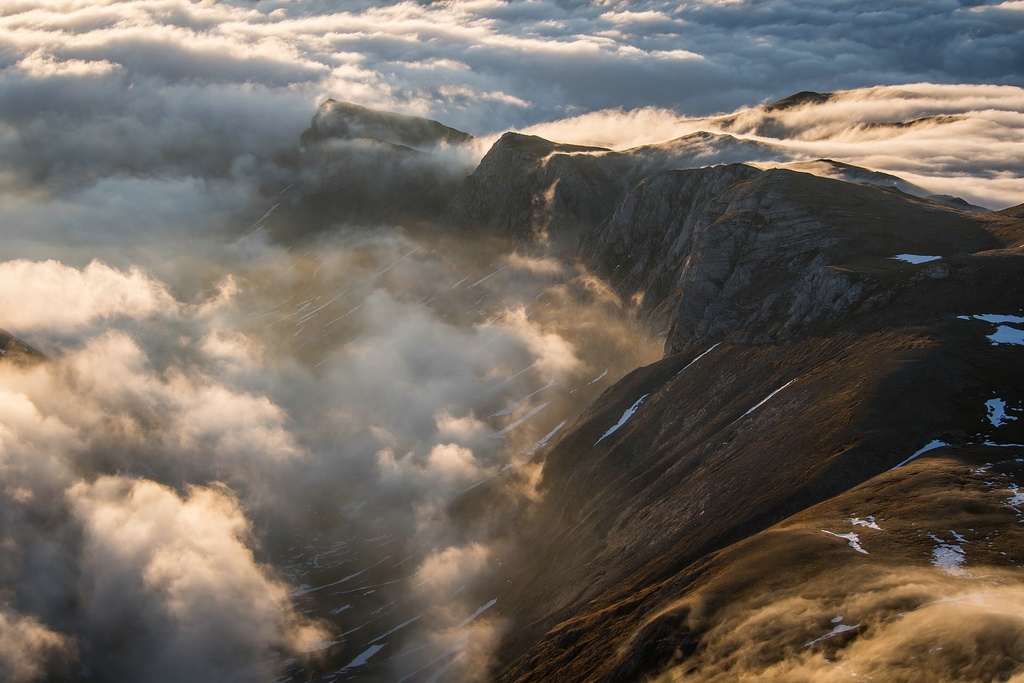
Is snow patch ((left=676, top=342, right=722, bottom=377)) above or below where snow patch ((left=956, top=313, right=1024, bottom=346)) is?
below

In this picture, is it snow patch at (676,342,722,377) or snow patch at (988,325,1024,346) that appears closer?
snow patch at (988,325,1024,346)

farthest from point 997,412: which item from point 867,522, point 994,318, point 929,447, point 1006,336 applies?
point 867,522

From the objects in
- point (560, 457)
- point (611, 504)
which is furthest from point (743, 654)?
point (560, 457)

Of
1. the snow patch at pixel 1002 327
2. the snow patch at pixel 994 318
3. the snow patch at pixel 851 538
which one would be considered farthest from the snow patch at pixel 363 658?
the snow patch at pixel 1002 327

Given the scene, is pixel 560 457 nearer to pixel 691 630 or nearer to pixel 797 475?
pixel 797 475

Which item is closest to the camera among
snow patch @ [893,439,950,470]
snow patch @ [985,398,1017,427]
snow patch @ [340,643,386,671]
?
snow patch @ [893,439,950,470]

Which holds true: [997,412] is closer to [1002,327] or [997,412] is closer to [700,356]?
[1002,327]

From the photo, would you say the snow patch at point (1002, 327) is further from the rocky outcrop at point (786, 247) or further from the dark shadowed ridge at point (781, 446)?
the rocky outcrop at point (786, 247)

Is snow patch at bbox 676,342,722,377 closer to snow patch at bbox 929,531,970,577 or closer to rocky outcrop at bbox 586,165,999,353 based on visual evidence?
rocky outcrop at bbox 586,165,999,353

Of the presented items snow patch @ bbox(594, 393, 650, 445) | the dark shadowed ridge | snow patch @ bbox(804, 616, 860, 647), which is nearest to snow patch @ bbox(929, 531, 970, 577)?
the dark shadowed ridge

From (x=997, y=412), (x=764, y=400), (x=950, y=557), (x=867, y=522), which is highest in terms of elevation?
(x=997, y=412)
